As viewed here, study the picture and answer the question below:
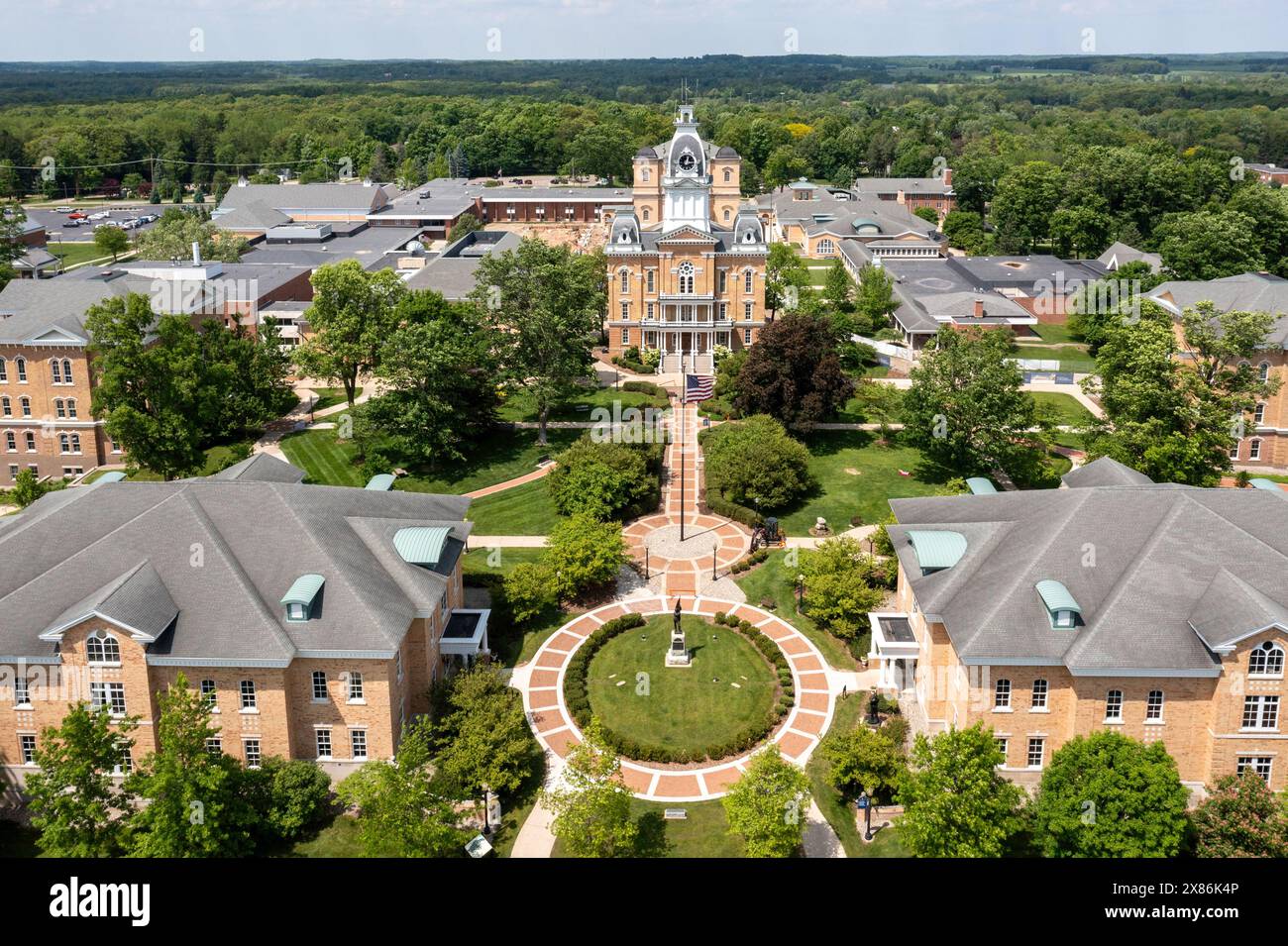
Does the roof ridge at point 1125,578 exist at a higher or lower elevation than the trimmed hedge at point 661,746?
higher

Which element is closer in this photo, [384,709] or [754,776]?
[754,776]

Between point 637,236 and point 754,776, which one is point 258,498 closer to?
point 754,776

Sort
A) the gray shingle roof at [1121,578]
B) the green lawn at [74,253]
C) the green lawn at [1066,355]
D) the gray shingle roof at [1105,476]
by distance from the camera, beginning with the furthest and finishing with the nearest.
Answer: the green lawn at [74,253]
the green lawn at [1066,355]
the gray shingle roof at [1105,476]
the gray shingle roof at [1121,578]

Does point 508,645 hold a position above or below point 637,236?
below

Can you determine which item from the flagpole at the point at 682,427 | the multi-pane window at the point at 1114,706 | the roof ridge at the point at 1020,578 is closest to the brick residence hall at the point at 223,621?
the flagpole at the point at 682,427

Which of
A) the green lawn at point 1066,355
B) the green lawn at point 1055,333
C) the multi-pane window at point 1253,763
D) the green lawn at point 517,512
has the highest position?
the green lawn at point 1055,333

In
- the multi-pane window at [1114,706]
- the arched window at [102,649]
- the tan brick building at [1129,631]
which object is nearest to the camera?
the tan brick building at [1129,631]

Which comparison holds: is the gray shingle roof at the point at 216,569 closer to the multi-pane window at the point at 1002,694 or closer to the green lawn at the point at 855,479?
the multi-pane window at the point at 1002,694
